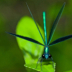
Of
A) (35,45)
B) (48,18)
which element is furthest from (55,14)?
(35,45)

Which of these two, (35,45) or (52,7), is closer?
(35,45)

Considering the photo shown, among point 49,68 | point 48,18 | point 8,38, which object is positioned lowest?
point 49,68

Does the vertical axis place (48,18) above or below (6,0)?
below

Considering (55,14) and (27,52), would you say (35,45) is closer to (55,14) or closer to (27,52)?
(27,52)

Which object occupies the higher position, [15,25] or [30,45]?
[15,25]

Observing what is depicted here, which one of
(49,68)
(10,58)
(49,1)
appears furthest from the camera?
(49,1)

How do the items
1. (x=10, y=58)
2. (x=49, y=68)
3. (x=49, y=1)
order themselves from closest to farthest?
(x=49, y=68) < (x=10, y=58) < (x=49, y=1)

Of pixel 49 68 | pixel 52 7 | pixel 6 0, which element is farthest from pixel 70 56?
pixel 6 0
